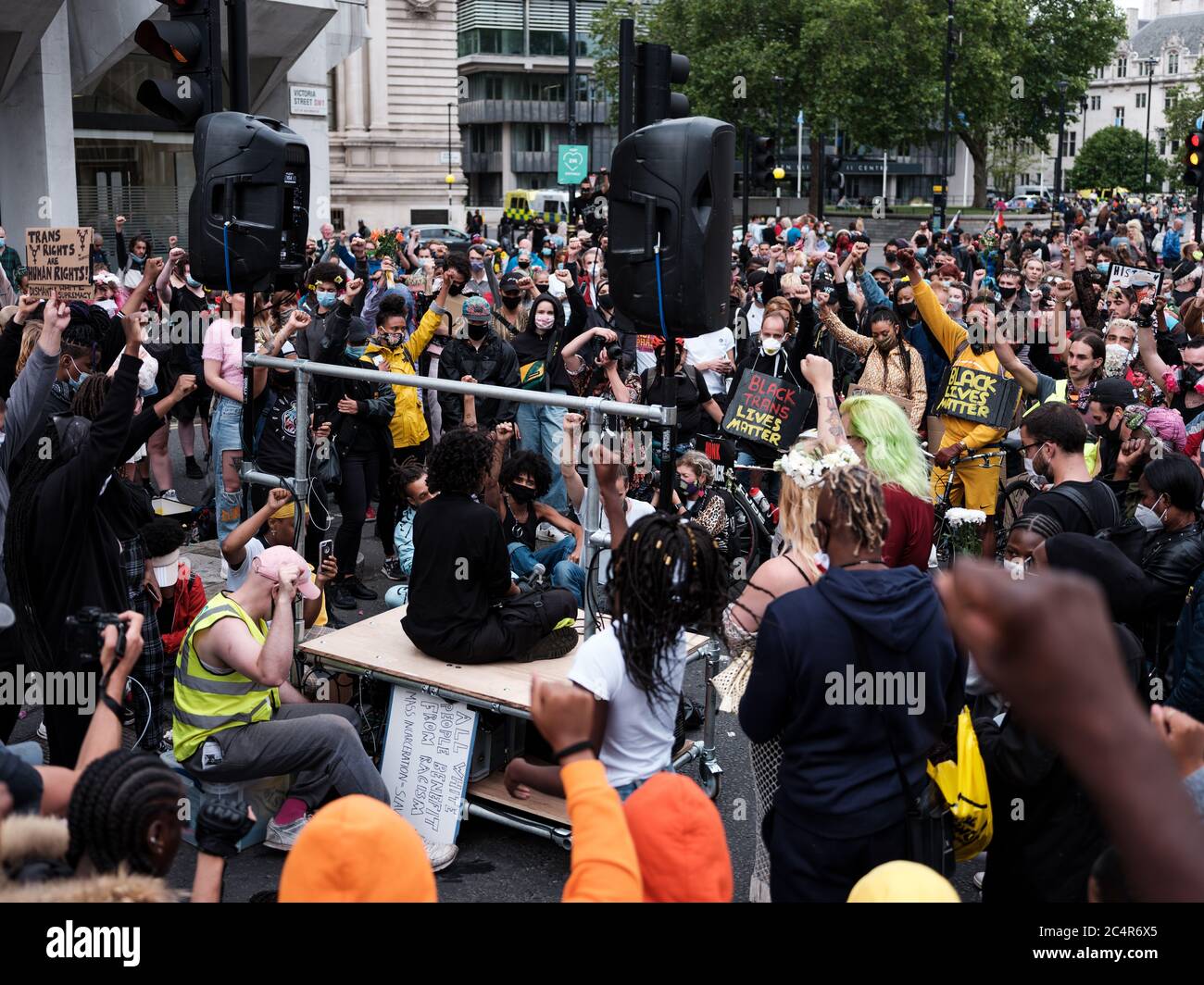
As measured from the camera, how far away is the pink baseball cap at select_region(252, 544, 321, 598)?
17.0 feet

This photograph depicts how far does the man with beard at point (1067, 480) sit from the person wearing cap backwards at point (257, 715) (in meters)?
3.15

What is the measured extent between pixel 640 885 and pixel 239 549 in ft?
13.2

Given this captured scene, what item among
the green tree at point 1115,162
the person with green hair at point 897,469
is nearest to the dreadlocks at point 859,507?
the person with green hair at point 897,469

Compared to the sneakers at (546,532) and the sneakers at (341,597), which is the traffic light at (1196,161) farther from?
the sneakers at (341,597)

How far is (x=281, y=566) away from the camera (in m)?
5.20

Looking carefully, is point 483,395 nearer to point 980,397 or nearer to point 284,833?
point 284,833

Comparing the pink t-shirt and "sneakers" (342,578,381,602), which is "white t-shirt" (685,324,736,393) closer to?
"sneakers" (342,578,381,602)

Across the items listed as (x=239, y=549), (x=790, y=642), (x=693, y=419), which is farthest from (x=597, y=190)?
(x=790, y=642)

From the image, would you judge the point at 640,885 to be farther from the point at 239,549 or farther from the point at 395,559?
the point at 395,559

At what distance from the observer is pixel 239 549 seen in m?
6.26

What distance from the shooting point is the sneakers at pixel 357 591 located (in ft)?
29.6

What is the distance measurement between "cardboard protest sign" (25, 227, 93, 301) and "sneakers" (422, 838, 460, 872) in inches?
243

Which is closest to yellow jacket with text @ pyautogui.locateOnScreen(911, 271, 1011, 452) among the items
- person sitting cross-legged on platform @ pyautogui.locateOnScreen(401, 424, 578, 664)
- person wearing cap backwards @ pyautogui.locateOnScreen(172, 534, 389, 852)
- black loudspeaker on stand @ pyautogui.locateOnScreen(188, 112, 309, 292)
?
person sitting cross-legged on platform @ pyautogui.locateOnScreen(401, 424, 578, 664)
